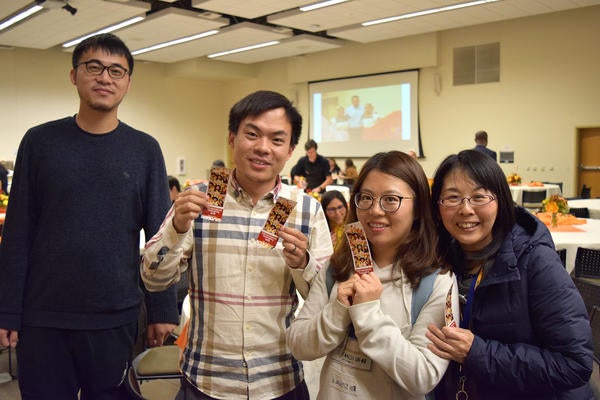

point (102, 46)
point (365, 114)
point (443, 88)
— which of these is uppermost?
point (443, 88)

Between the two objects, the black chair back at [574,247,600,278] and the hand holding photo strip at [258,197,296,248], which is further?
the black chair back at [574,247,600,278]

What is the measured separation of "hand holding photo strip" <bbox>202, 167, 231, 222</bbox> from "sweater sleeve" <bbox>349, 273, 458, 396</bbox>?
19.0 inches

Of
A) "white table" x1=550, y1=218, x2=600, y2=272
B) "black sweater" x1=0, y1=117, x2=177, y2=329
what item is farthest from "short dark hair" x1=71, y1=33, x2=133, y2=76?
"white table" x1=550, y1=218, x2=600, y2=272

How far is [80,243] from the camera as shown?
5.68 ft

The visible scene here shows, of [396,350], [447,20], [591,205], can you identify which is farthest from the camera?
[447,20]

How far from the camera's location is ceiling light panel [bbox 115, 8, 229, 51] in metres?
9.73

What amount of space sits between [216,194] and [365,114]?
12.3 metres

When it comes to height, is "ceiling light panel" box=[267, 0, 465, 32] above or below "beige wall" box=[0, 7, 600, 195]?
above

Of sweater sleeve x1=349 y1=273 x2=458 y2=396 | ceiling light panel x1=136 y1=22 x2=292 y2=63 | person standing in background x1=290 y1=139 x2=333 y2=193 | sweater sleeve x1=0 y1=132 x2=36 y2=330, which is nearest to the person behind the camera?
sweater sleeve x1=349 y1=273 x2=458 y2=396

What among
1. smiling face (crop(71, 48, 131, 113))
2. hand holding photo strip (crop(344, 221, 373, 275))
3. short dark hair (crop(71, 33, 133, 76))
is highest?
A: short dark hair (crop(71, 33, 133, 76))

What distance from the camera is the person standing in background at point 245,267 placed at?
A: 4.88 feet

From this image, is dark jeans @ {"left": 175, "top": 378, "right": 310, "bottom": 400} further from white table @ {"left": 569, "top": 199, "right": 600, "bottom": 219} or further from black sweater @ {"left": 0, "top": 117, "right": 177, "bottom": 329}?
white table @ {"left": 569, "top": 199, "right": 600, "bottom": 219}

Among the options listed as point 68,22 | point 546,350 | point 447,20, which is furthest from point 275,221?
point 68,22

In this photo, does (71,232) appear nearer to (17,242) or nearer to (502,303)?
(17,242)
